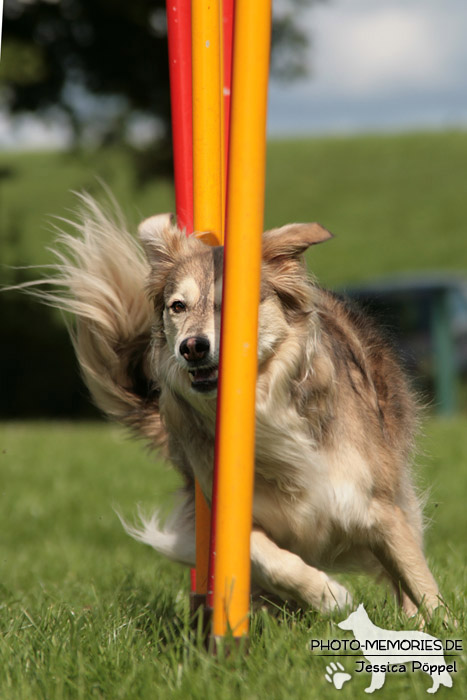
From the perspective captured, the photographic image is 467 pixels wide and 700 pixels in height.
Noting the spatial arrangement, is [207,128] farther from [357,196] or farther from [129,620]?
[357,196]

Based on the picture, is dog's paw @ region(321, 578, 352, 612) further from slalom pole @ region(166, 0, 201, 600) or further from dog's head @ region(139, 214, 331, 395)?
dog's head @ region(139, 214, 331, 395)

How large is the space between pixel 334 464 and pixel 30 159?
145ft

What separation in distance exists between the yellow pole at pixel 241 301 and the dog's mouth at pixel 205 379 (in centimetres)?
51

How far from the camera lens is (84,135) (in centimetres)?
1705

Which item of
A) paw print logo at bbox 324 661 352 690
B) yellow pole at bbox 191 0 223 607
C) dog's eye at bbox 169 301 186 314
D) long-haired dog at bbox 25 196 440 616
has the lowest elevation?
paw print logo at bbox 324 661 352 690

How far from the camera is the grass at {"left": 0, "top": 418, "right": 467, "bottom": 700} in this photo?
2559mm

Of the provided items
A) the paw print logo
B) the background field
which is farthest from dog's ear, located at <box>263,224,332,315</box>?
the paw print logo

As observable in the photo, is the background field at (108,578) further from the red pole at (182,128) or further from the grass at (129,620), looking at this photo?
the red pole at (182,128)

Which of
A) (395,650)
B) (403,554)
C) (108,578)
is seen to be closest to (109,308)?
(403,554)

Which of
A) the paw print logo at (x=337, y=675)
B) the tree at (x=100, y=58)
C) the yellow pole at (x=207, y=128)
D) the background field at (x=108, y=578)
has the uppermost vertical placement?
the tree at (x=100, y=58)

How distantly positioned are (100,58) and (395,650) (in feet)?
49.5

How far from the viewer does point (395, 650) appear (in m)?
2.73

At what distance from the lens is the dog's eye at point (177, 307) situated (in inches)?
129

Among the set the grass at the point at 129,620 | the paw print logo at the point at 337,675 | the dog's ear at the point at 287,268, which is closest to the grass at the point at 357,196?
the grass at the point at 129,620
